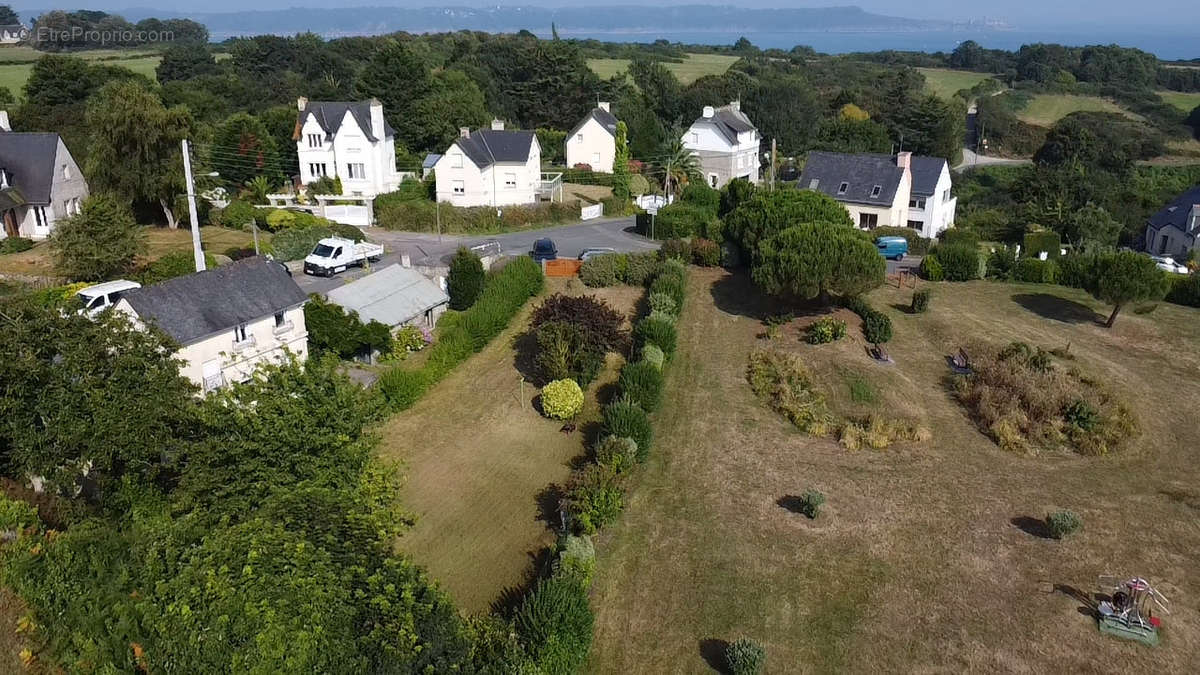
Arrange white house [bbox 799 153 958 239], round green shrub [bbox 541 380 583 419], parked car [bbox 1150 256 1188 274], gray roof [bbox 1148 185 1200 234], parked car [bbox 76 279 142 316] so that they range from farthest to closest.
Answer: gray roof [bbox 1148 185 1200 234]
white house [bbox 799 153 958 239]
parked car [bbox 1150 256 1188 274]
parked car [bbox 76 279 142 316]
round green shrub [bbox 541 380 583 419]

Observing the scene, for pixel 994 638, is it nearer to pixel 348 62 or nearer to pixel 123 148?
pixel 123 148

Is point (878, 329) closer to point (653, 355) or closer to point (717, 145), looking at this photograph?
point (653, 355)

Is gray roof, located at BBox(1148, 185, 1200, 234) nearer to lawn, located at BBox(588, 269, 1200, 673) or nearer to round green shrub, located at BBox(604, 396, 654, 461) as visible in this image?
lawn, located at BBox(588, 269, 1200, 673)

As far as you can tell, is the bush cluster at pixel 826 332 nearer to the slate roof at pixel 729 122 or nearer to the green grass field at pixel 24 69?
the slate roof at pixel 729 122

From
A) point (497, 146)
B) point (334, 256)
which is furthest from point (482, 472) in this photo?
point (497, 146)

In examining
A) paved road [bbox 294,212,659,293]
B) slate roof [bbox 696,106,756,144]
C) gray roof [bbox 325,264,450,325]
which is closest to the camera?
gray roof [bbox 325,264,450,325]

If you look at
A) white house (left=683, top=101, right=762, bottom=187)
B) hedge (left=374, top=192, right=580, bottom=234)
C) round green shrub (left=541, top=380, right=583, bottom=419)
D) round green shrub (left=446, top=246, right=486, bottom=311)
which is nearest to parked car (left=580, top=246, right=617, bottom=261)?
round green shrub (left=446, top=246, right=486, bottom=311)

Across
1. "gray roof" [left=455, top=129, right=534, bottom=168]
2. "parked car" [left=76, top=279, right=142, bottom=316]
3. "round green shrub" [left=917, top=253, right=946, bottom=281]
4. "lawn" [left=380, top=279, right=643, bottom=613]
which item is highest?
"gray roof" [left=455, top=129, right=534, bottom=168]
